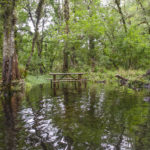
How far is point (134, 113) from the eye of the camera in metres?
5.18

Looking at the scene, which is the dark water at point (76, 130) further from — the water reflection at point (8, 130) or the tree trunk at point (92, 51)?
the tree trunk at point (92, 51)

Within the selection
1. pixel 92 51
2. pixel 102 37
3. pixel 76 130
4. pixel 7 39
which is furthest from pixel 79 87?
pixel 102 37

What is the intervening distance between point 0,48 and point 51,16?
12539mm

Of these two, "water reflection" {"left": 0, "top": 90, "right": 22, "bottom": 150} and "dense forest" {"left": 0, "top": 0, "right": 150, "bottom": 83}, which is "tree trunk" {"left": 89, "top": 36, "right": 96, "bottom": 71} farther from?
"water reflection" {"left": 0, "top": 90, "right": 22, "bottom": 150}

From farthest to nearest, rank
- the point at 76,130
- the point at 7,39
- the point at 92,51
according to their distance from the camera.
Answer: the point at 92,51
the point at 7,39
the point at 76,130

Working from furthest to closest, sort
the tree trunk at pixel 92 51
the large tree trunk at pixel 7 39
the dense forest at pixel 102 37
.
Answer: the tree trunk at pixel 92 51 < the dense forest at pixel 102 37 < the large tree trunk at pixel 7 39

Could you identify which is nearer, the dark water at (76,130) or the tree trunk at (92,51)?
the dark water at (76,130)

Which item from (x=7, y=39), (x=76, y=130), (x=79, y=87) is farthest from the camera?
(x=79, y=87)

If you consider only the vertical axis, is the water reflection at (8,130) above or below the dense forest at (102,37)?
below

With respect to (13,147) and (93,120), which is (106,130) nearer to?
(93,120)

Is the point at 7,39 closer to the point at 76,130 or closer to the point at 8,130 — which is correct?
the point at 8,130

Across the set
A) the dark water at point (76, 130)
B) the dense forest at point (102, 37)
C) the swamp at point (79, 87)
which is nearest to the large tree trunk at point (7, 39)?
the swamp at point (79, 87)

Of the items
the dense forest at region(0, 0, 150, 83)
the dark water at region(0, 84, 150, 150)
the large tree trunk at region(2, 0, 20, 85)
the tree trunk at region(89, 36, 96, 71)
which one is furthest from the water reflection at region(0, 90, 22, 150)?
the tree trunk at region(89, 36, 96, 71)

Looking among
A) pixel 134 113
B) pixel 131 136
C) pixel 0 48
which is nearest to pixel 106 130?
pixel 131 136
